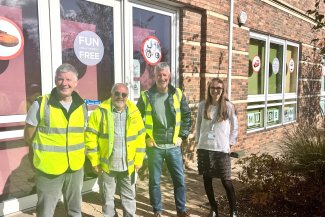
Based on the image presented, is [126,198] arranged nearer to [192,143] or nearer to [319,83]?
[192,143]

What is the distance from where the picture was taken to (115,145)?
311cm

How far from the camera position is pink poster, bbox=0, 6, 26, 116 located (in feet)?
11.7

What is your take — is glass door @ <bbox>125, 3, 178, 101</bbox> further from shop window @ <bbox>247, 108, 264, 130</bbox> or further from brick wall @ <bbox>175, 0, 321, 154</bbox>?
shop window @ <bbox>247, 108, 264, 130</bbox>

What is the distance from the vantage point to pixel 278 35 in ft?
27.1

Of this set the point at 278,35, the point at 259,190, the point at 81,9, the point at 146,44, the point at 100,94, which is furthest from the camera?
the point at 278,35

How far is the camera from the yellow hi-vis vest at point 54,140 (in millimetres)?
2658

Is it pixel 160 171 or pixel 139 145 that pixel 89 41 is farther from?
pixel 160 171

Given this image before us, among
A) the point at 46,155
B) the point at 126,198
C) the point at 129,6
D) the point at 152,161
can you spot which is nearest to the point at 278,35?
the point at 129,6

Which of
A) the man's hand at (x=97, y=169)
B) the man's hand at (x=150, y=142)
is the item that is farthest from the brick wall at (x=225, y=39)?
the man's hand at (x=97, y=169)

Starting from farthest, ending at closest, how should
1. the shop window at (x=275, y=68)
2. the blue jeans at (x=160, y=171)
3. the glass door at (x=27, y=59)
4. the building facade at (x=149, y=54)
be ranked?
the shop window at (x=275, y=68) < the building facade at (x=149, y=54) < the glass door at (x=27, y=59) < the blue jeans at (x=160, y=171)

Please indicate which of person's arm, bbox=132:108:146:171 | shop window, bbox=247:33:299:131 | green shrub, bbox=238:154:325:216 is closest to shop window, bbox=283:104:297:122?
shop window, bbox=247:33:299:131

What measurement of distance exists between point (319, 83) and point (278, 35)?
155 inches

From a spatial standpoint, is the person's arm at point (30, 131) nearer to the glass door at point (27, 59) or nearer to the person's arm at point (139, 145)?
the person's arm at point (139, 145)

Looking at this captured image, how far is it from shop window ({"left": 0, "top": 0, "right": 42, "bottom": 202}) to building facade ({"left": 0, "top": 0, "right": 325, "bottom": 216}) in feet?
0.04
